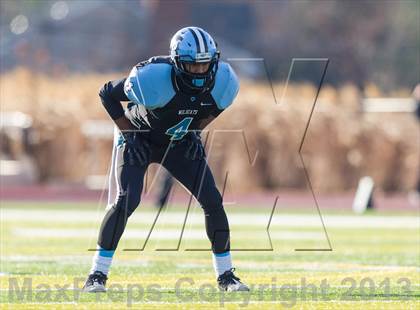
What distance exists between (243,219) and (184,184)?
28.2 feet

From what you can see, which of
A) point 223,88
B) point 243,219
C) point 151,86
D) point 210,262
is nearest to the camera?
point 151,86

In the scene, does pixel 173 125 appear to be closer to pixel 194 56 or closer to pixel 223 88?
pixel 223 88

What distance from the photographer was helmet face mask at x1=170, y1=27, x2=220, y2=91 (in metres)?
7.62

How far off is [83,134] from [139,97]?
15026 mm

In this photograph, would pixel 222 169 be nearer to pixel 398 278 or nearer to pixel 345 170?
pixel 345 170

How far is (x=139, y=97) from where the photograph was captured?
775 cm

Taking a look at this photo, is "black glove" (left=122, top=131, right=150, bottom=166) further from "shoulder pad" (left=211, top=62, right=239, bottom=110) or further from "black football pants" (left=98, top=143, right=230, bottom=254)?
"shoulder pad" (left=211, top=62, right=239, bottom=110)

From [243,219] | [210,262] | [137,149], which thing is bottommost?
[137,149]

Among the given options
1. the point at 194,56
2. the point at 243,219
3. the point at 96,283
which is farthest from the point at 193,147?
the point at 243,219

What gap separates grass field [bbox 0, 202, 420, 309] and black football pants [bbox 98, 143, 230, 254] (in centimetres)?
45

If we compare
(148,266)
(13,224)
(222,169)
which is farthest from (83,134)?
(148,266)

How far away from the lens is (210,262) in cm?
1069

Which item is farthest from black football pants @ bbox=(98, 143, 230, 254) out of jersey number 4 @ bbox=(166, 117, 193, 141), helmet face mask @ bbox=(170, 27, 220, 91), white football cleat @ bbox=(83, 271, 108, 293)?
helmet face mask @ bbox=(170, 27, 220, 91)

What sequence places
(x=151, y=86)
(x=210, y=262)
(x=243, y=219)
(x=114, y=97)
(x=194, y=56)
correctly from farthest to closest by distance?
(x=243, y=219) < (x=210, y=262) < (x=114, y=97) < (x=151, y=86) < (x=194, y=56)
